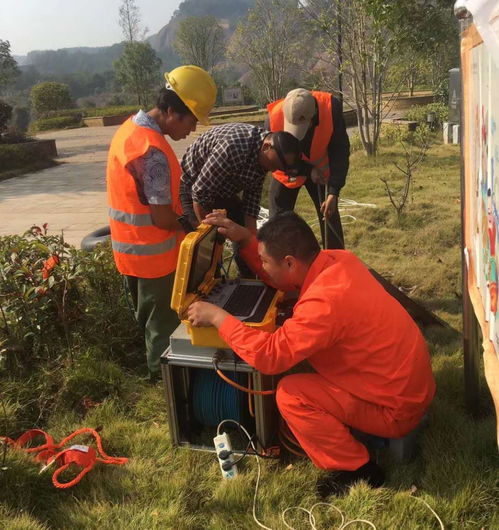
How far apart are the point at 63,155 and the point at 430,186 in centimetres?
1271

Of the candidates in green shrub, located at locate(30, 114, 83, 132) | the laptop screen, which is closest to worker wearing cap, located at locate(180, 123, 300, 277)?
the laptop screen

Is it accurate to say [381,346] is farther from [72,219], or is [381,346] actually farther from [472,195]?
[72,219]

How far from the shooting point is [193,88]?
2916 mm

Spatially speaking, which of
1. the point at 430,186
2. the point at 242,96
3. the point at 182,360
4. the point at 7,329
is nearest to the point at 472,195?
the point at 182,360

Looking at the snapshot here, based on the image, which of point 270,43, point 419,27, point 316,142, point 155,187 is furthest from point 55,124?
point 155,187

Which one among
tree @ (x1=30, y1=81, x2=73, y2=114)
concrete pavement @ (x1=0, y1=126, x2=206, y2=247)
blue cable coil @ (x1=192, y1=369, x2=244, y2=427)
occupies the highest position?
tree @ (x1=30, y1=81, x2=73, y2=114)

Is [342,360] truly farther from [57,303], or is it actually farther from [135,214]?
[57,303]

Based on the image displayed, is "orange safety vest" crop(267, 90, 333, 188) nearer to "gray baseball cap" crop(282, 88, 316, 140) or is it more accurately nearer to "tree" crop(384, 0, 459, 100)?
"gray baseball cap" crop(282, 88, 316, 140)

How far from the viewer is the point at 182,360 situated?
2.60 metres

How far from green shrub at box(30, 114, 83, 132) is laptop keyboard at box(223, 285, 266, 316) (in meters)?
30.6

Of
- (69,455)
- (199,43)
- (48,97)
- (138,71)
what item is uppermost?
(199,43)

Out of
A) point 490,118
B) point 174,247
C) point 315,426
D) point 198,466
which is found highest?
Result: point 490,118

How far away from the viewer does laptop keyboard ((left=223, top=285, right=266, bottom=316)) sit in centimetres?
263

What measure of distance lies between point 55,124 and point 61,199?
76.7 ft
